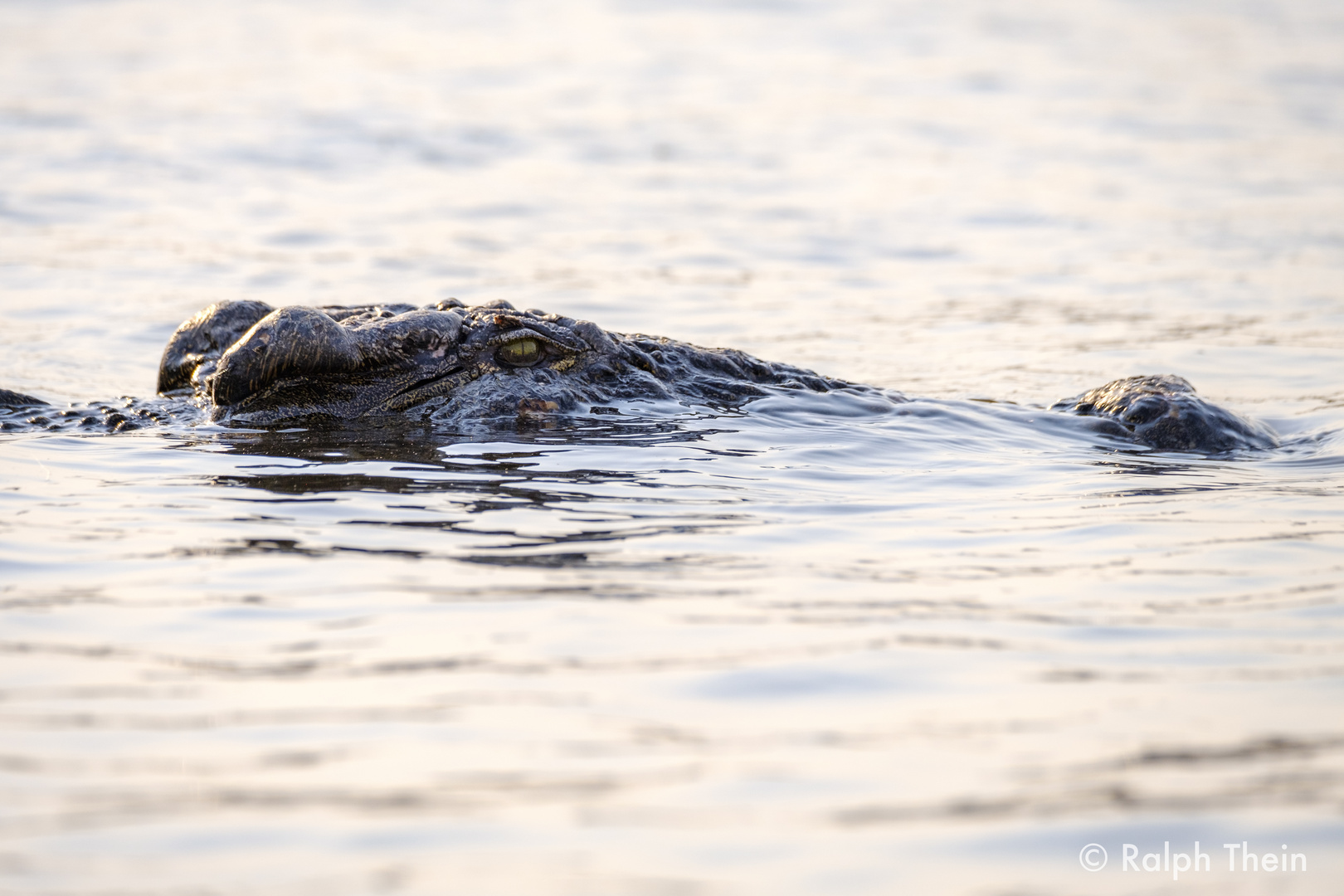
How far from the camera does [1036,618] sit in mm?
3660

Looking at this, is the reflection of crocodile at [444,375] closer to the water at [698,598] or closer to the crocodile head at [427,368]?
the crocodile head at [427,368]

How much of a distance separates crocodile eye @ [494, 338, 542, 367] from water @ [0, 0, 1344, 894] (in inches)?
15.9

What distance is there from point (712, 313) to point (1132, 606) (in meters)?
6.95

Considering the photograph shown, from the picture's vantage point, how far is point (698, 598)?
3.76m

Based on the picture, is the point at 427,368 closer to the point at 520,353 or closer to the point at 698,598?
the point at 520,353

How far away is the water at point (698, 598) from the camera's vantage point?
2.54 meters

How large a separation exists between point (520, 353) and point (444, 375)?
1.11 ft

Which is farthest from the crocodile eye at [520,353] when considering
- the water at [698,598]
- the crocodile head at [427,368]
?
the water at [698,598]

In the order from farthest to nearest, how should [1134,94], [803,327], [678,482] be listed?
[1134,94] < [803,327] < [678,482]

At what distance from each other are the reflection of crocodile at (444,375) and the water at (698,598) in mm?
225

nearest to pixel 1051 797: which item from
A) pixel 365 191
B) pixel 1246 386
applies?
pixel 1246 386

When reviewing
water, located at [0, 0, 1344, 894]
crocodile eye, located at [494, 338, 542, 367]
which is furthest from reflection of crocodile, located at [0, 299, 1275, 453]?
water, located at [0, 0, 1344, 894]

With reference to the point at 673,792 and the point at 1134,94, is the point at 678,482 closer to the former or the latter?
the point at 673,792

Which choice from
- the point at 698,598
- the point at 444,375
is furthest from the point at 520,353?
the point at 698,598
